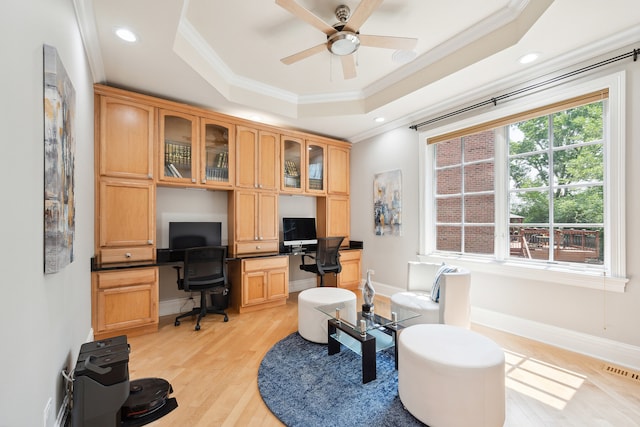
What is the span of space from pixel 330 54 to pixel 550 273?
3134 mm

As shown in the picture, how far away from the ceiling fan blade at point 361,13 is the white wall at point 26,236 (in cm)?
177

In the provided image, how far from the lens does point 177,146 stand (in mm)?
3406

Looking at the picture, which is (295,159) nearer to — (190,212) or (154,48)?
(190,212)

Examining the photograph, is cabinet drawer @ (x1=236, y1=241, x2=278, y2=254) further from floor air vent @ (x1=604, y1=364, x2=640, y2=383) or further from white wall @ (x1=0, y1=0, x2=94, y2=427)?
floor air vent @ (x1=604, y1=364, x2=640, y2=383)

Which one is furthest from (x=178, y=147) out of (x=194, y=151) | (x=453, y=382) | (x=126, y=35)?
(x=453, y=382)

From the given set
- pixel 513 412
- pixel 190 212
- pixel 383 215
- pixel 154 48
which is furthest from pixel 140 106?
pixel 513 412

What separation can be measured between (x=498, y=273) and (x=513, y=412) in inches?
64.0

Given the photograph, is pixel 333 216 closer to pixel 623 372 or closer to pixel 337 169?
pixel 337 169

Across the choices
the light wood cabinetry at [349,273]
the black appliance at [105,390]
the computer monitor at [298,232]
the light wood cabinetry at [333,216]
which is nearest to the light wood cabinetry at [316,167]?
the light wood cabinetry at [333,216]

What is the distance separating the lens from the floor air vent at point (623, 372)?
215 cm

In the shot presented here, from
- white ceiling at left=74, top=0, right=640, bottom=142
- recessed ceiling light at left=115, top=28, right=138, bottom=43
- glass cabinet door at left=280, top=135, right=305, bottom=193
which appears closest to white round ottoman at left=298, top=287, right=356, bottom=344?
glass cabinet door at left=280, top=135, right=305, bottom=193

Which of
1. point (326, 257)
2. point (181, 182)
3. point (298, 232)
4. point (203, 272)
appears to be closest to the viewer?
point (203, 272)

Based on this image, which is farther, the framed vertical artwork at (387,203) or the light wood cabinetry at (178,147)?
the framed vertical artwork at (387,203)

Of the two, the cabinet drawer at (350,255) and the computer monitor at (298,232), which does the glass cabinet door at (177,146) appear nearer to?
the computer monitor at (298,232)
